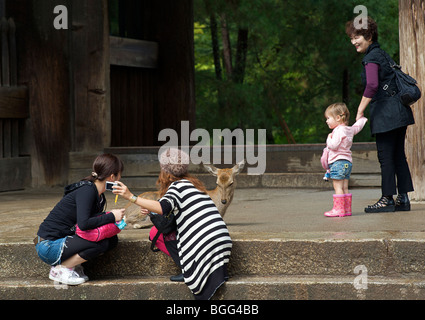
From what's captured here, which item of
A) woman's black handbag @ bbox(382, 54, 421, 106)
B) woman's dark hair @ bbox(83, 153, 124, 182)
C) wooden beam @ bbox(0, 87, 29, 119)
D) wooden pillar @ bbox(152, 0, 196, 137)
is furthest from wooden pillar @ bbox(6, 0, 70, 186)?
woman's black handbag @ bbox(382, 54, 421, 106)

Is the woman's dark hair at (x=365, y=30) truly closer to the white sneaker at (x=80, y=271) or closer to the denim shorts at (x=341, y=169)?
the denim shorts at (x=341, y=169)

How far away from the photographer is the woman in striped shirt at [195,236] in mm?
4801

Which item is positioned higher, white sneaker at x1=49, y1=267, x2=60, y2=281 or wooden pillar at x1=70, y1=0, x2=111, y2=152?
wooden pillar at x1=70, y1=0, x2=111, y2=152

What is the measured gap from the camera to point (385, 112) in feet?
20.9

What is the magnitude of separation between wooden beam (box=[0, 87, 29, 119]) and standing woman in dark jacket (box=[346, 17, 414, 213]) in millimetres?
5243

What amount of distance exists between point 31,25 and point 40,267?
5.59 metres

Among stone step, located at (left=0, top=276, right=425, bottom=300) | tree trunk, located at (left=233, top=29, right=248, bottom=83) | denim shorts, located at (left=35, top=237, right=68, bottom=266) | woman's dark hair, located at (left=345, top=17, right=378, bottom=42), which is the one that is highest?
tree trunk, located at (left=233, top=29, right=248, bottom=83)

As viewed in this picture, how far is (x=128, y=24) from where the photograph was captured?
11.9m

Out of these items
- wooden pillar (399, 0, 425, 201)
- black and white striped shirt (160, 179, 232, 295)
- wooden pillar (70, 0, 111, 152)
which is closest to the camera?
black and white striped shirt (160, 179, 232, 295)

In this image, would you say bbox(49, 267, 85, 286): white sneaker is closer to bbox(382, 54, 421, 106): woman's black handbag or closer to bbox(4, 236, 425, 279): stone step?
bbox(4, 236, 425, 279): stone step

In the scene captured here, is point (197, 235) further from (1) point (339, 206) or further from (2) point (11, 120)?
(2) point (11, 120)

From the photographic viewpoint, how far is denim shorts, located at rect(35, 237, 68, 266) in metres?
4.97

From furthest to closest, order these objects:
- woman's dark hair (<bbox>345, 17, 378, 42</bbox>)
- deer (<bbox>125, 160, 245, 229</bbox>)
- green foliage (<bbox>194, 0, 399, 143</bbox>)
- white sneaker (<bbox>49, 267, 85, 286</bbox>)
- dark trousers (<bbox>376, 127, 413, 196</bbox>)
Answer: green foliage (<bbox>194, 0, 399, 143</bbox>), dark trousers (<bbox>376, 127, 413, 196</bbox>), woman's dark hair (<bbox>345, 17, 378, 42</bbox>), deer (<bbox>125, 160, 245, 229</bbox>), white sneaker (<bbox>49, 267, 85, 286</bbox>)

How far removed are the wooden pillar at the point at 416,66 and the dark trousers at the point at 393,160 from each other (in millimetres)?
654
